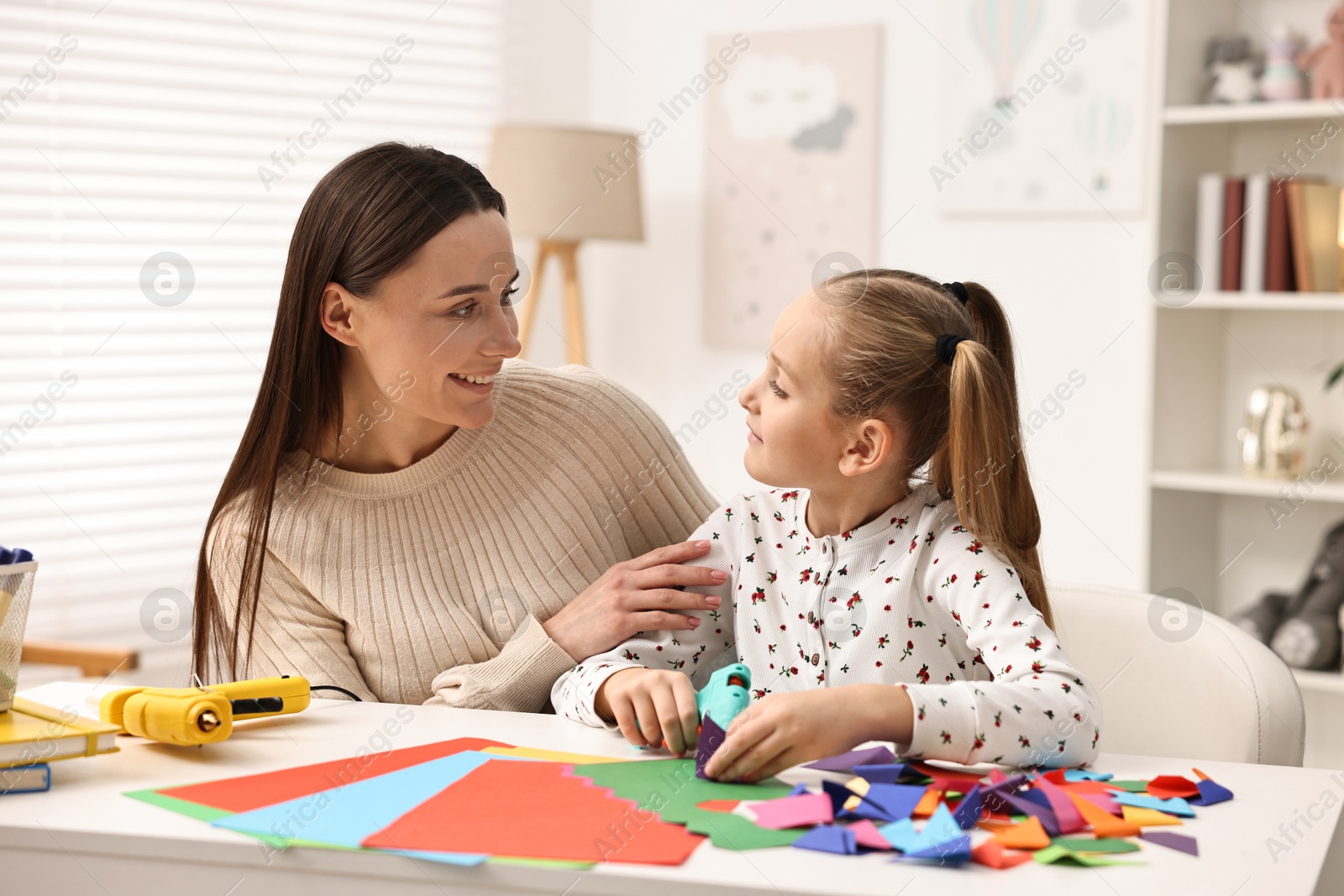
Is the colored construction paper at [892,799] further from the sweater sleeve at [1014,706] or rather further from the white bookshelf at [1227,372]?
the white bookshelf at [1227,372]

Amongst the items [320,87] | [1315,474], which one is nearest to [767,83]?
[320,87]

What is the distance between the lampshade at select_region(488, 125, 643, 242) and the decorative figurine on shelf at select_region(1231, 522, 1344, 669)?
6.40 ft

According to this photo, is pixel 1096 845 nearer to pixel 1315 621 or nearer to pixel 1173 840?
pixel 1173 840

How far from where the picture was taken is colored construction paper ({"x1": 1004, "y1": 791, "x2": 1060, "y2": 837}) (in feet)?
2.84

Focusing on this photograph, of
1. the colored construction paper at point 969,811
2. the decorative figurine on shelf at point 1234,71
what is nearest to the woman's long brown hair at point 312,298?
the colored construction paper at point 969,811

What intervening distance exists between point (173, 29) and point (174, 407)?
931 mm

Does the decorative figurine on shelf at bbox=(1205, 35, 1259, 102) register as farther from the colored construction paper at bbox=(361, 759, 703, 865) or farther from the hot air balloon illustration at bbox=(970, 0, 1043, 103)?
the colored construction paper at bbox=(361, 759, 703, 865)

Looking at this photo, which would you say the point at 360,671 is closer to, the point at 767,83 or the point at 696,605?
the point at 696,605

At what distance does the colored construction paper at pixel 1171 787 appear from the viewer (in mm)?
947

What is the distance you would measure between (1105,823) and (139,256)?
2.71m

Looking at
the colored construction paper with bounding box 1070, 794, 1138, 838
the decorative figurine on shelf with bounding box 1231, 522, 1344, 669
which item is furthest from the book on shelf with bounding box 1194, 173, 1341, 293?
the colored construction paper with bounding box 1070, 794, 1138, 838

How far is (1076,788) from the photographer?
951 mm

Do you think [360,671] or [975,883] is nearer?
[975,883]

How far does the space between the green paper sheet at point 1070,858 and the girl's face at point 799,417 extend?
0.55m
